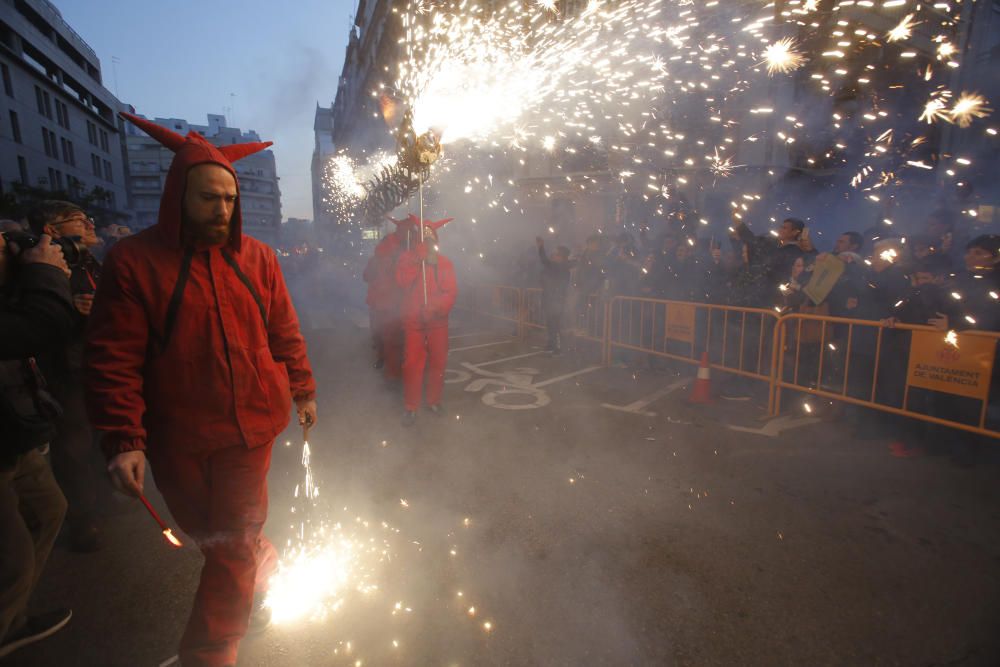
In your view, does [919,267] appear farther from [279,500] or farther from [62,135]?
[62,135]

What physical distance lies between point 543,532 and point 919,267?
456 centimetres

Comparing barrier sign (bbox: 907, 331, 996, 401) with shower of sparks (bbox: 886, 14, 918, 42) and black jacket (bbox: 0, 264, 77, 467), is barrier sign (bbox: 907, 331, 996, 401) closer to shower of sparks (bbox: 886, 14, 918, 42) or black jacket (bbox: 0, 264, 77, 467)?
black jacket (bbox: 0, 264, 77, 467)

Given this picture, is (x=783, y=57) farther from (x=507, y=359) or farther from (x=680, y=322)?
(x=507, y=359)

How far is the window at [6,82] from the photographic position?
121 feet

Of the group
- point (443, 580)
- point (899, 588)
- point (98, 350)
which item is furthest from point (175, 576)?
point (899, 588)

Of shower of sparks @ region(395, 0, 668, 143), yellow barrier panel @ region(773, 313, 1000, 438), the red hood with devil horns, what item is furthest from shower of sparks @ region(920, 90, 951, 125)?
the red hood with devil horns

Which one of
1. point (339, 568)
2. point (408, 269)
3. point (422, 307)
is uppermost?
point (408, 269)

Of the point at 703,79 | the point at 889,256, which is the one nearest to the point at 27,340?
the point at 889,256

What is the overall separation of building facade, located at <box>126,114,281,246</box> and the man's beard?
89.8m

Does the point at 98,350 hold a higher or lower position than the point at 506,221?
lower

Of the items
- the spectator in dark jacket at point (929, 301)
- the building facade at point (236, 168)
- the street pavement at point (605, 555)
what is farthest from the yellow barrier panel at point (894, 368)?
the building facade at point (236, 168)

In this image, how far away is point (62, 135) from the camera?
46.6 metres

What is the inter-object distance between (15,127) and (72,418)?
51814 mm

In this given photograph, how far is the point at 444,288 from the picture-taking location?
5.31 m
